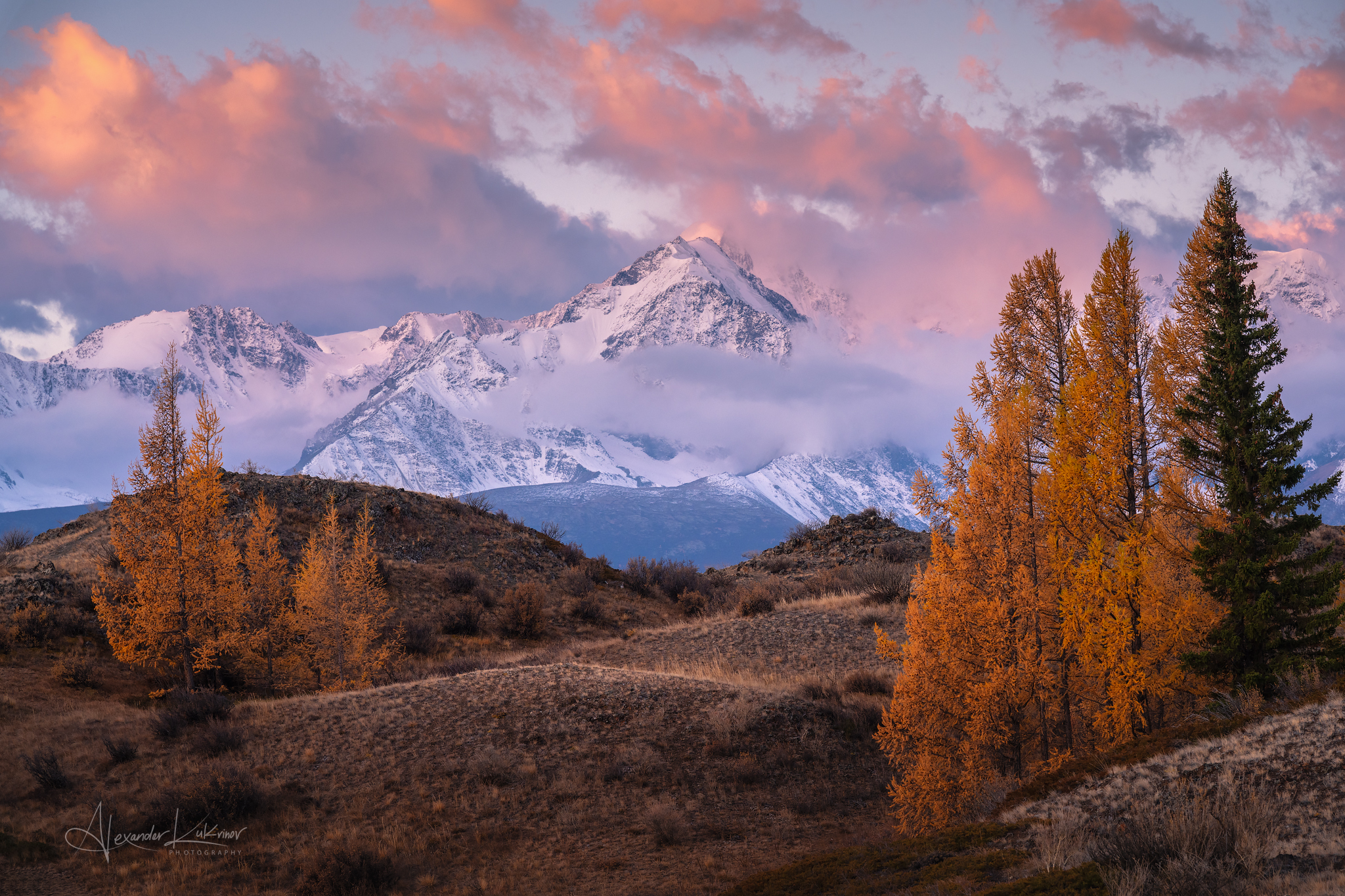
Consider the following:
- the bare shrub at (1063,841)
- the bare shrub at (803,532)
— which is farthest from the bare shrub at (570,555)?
the bare shrub at (1063,841)

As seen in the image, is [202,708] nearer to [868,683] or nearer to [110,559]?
[868,683]

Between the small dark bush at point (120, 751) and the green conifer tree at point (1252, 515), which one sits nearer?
the green conifer tree at point (1252, 515)

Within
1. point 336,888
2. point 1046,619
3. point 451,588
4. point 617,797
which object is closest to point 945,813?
point 1046,619

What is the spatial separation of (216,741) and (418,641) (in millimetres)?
13632

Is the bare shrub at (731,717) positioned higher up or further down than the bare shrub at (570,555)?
further down

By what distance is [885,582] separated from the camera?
31688mm

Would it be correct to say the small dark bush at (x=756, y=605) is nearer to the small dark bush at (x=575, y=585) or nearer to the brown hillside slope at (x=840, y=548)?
the brown hillside slope at (x=840, y=548)

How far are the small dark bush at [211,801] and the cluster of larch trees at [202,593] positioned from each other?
8.00 m

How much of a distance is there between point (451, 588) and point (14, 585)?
15721 mm

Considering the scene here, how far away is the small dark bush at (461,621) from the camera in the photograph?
30.1 metres

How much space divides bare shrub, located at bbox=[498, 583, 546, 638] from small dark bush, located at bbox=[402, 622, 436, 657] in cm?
341

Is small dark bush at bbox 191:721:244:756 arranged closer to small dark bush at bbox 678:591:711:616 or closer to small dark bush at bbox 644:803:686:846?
small dark bush at bbox 644:803:686:846

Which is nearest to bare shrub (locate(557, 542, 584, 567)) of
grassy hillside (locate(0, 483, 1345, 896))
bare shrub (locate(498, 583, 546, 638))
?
bare shrub (locate(498, 583, 546, 638))

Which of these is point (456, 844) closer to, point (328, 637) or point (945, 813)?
point (945, 813)
